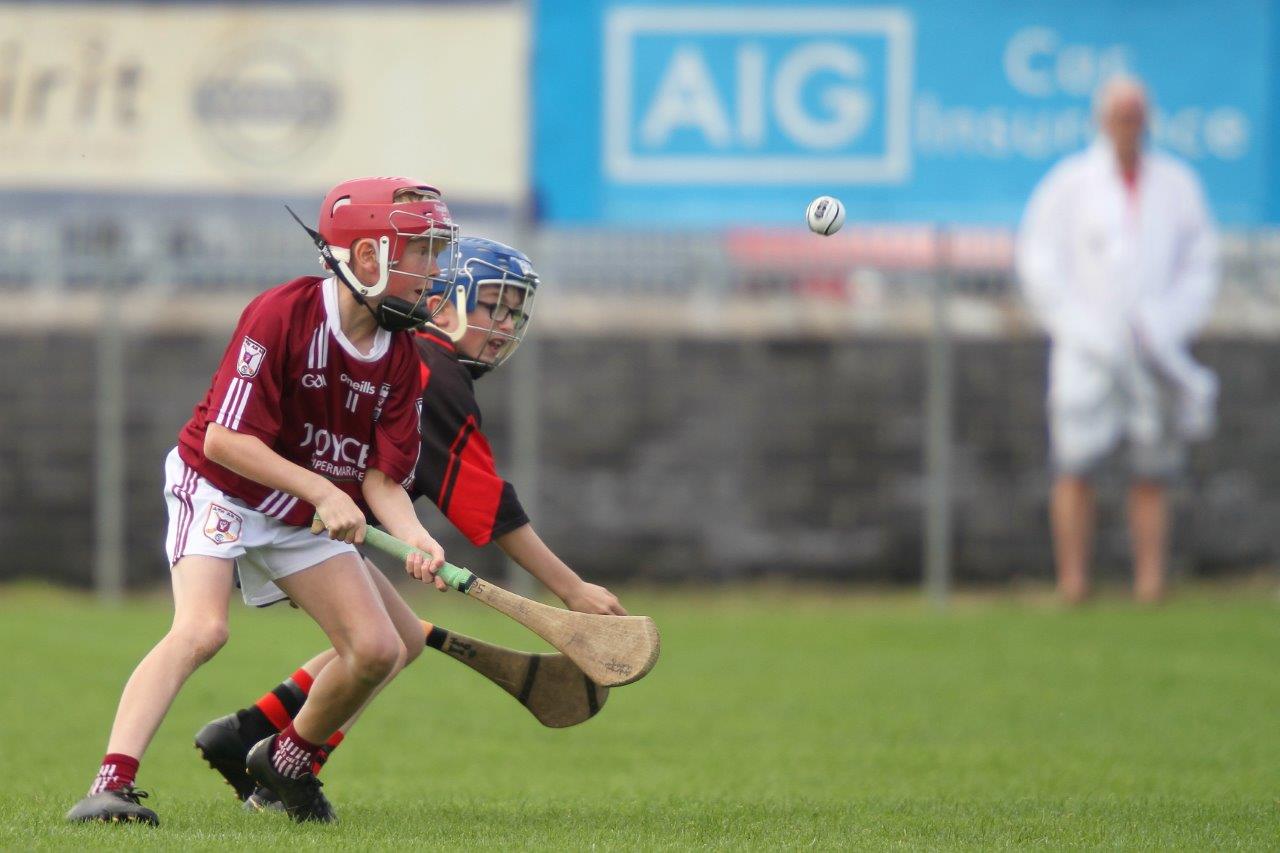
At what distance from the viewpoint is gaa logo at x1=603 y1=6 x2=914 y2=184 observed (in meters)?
11.4

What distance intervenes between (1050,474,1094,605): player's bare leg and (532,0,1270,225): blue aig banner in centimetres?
218

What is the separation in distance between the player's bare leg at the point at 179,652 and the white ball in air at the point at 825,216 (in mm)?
1920

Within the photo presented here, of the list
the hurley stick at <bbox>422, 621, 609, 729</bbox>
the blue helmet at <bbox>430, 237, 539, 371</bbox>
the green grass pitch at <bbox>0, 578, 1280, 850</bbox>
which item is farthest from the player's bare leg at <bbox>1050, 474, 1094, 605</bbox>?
the blue helmet at <bbox>430, 237, 539, 371</bbox>

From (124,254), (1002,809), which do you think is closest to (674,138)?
(124,254)

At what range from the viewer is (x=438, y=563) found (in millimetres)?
4719

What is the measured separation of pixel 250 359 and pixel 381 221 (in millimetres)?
486

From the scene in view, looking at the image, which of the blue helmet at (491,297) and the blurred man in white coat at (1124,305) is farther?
the blurred man in white coat at (1124,305)

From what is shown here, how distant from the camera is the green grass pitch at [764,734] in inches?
190

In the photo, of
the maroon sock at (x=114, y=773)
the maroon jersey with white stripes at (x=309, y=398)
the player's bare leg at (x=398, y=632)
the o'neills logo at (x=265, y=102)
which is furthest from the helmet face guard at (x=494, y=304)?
the o'neills logo at (x=265, y=102)

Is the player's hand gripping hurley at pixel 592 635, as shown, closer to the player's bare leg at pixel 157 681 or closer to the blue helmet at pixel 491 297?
the player's bare leg at pixel 157 681

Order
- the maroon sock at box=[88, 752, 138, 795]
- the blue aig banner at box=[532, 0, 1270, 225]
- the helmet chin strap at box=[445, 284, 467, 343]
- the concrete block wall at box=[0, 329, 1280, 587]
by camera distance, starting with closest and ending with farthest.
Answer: the maroon sock at box=[88, 752, 138, 795], the helmet chin strap at box=[445, 284, 467, 343], the concrete block wall at box=[0, 329, 1280, 587], the blue aig banner at box=[532, 0, 1270, 225]

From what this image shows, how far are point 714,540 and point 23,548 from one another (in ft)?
12.6

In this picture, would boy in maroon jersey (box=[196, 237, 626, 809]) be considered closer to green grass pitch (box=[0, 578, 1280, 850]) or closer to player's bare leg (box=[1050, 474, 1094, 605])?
green grass pitch (box=[0, 578, 1280, 850])

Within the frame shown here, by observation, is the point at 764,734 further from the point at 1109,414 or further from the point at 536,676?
the point at 1109,414
